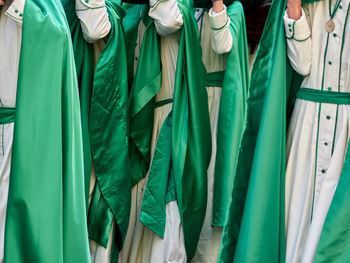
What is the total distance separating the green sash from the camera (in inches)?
113

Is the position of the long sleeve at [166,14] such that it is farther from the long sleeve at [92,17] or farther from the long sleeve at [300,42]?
the long sleeve at [300,42]

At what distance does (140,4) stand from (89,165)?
1.03 m

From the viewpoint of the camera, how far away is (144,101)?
12.6ft

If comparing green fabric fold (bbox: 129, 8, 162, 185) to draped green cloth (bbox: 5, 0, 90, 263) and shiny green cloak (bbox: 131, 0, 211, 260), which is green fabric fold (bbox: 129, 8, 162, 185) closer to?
shiny green cloak (bbox: 131, 0, 211, 260)

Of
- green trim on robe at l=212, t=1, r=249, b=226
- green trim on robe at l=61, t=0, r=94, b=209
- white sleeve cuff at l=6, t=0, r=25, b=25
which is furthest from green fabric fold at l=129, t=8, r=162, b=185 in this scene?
white sleeve cuff at l=6, t=0, r=25, b=25

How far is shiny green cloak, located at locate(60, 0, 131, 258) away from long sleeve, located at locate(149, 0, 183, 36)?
0.72 feet

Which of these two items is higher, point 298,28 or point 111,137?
point 298,28

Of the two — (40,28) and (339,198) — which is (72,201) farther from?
(339,198)

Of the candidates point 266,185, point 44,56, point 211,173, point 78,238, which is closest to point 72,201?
point 78,238

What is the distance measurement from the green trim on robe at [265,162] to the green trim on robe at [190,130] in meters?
0.89

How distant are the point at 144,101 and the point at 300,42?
1316mm

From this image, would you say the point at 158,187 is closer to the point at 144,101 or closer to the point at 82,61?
the point at 144,101

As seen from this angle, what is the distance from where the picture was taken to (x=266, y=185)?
2.74 meters

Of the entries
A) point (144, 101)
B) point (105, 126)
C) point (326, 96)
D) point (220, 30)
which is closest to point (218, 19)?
point (220, 30)
